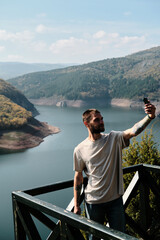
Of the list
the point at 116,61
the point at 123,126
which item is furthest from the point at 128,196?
the point at 116,61

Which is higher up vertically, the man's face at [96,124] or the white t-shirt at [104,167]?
the man's face at [96,124]

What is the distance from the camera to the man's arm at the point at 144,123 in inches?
103

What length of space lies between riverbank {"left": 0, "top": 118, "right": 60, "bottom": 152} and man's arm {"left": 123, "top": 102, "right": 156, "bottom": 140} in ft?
159

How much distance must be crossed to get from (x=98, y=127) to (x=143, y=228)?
1689mm

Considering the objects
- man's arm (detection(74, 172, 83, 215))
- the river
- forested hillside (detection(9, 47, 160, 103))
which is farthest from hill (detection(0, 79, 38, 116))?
man's arm (detection(74, 172, 83, 215))

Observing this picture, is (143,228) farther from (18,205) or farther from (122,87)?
(122,87)

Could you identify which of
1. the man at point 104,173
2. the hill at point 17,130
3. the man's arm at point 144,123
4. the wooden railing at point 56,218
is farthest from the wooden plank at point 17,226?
the hill at point 17,130

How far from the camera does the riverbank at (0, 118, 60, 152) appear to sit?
171 ft

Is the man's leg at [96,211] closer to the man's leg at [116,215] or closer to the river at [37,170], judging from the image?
the man's leg at [116,215]

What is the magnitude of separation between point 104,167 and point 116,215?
46 cm

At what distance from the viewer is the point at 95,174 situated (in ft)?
9.20

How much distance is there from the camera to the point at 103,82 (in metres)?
154

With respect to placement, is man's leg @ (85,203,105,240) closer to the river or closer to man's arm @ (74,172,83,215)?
man's arm @ (74,172,83,215)

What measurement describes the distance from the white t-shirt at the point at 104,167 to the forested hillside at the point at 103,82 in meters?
107
